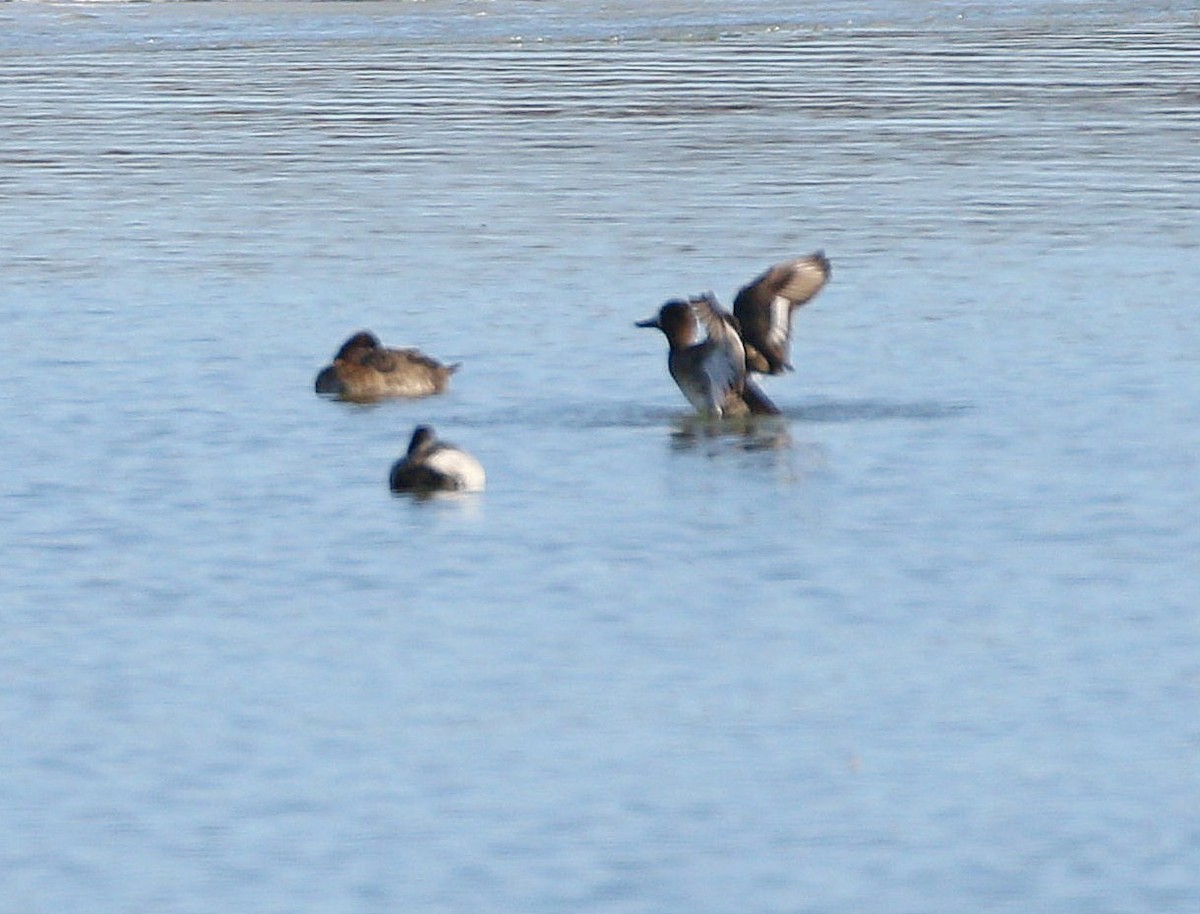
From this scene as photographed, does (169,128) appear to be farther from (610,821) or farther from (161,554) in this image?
(610,821)

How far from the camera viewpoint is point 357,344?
12.9 meters

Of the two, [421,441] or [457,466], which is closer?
[457,466]

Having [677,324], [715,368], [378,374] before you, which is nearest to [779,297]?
[677,324]

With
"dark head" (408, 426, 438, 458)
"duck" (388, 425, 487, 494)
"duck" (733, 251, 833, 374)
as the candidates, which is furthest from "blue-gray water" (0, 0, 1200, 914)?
"duck" (733, 251, 833, 374)

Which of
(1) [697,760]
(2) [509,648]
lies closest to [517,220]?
(2) [509,648]

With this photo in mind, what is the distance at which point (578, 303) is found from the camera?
1506cm

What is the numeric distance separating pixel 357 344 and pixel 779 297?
6.34ft

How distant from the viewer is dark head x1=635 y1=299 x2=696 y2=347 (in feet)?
41.4

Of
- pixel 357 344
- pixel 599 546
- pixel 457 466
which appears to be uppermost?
pixel 357 344

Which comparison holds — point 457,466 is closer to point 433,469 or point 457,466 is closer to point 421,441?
point 433,469

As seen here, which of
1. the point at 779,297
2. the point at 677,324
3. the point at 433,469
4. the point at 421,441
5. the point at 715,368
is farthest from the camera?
the point at 779,297

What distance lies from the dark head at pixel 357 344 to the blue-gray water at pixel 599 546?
298 mm

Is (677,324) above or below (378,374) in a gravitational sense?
above

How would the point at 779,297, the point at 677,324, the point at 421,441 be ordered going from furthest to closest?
the point at 779,297
the point at 677,324
the point at 421,441
